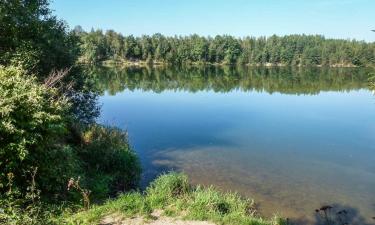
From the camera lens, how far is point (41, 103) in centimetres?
1224

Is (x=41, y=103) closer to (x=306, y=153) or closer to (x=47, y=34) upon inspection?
(x=47, y=34)

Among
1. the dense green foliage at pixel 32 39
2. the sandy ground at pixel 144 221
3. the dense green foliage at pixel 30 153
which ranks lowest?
the sandy ground at pixel 144 221

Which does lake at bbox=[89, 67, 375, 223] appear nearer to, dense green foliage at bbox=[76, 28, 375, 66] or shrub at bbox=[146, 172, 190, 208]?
shrub at bbox=[146, 172, 190, 208]

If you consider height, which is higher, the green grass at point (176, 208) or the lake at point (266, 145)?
the green grass at point (176, 208)

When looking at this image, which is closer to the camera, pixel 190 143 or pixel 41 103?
pixel 41 103

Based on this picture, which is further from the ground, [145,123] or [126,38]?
[126,38]

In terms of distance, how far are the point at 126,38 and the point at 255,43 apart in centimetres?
6042

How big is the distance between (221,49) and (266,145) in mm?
136750

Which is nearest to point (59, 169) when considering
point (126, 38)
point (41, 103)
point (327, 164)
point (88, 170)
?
point (41, 103)

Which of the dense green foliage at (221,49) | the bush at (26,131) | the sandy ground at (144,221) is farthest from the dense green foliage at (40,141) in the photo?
the dense green foliage at (221,49)

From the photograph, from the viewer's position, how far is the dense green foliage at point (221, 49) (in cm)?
14494

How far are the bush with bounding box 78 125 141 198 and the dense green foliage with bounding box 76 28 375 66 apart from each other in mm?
119788

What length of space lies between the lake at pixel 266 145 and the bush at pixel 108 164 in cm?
136

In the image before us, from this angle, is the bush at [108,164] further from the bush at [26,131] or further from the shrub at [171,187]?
the bush at [26,131]
